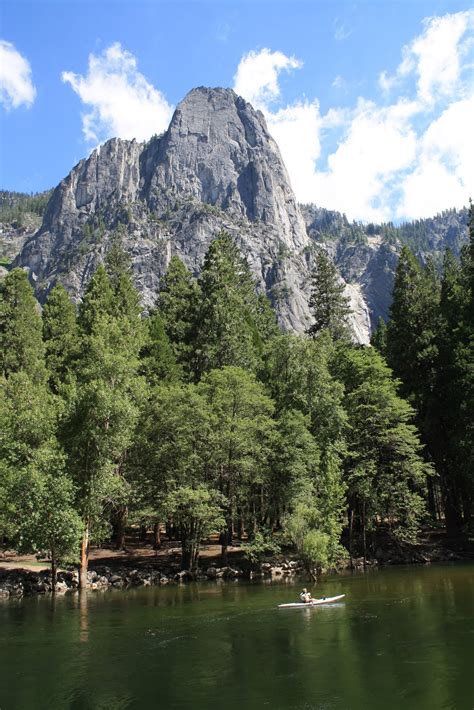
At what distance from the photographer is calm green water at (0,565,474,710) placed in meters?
12.8

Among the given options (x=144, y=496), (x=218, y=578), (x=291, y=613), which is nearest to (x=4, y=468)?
(x=144, y=496)

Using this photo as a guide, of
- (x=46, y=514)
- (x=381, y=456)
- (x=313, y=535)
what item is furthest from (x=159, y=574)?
(x=381, y=456)

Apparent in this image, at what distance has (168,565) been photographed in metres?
38.6

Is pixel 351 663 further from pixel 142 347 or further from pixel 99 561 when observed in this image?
pixel 142 347

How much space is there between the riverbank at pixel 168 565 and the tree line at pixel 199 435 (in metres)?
1.19

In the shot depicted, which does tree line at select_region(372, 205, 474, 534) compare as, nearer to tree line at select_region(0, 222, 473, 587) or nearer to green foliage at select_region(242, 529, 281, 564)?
tree line at select_region(0, 222, 473, 587)

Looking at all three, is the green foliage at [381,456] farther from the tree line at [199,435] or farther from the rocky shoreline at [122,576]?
the rocky shoreline at [122,576]

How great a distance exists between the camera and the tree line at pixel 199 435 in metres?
32.4

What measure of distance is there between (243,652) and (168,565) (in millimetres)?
22698

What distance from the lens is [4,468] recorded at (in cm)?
3125

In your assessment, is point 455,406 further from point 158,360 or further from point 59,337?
point 59,337

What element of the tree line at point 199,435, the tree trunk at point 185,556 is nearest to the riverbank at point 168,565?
the tree trunk at point 185,556

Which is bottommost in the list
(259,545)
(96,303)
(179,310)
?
(259,545)

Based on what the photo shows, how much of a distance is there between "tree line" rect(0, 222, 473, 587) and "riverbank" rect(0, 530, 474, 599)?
119 centimetres
